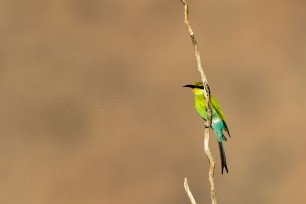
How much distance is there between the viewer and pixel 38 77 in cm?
1393

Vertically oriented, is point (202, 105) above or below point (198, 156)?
above

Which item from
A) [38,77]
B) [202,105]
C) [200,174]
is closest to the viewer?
[202,105]

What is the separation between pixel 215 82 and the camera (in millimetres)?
13594

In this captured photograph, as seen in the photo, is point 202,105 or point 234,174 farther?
point 234,174

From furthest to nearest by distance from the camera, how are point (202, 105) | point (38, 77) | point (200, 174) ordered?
point (38, 77) < point (200, 174) < point (202, 105)

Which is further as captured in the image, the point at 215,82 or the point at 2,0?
the point at 2,0

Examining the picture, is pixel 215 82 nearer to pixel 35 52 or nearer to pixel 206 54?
pixel 206 54

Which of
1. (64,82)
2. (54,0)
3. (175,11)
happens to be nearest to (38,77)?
(64,82)

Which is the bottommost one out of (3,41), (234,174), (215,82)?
(234,174)

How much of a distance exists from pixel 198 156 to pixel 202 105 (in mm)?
9775

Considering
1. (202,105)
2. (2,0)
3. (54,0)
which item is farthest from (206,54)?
(202,105)

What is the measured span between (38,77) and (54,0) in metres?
1.66

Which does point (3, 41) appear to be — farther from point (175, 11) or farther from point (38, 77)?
point (175, 11)

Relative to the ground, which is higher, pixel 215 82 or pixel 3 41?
pixel 3 41
